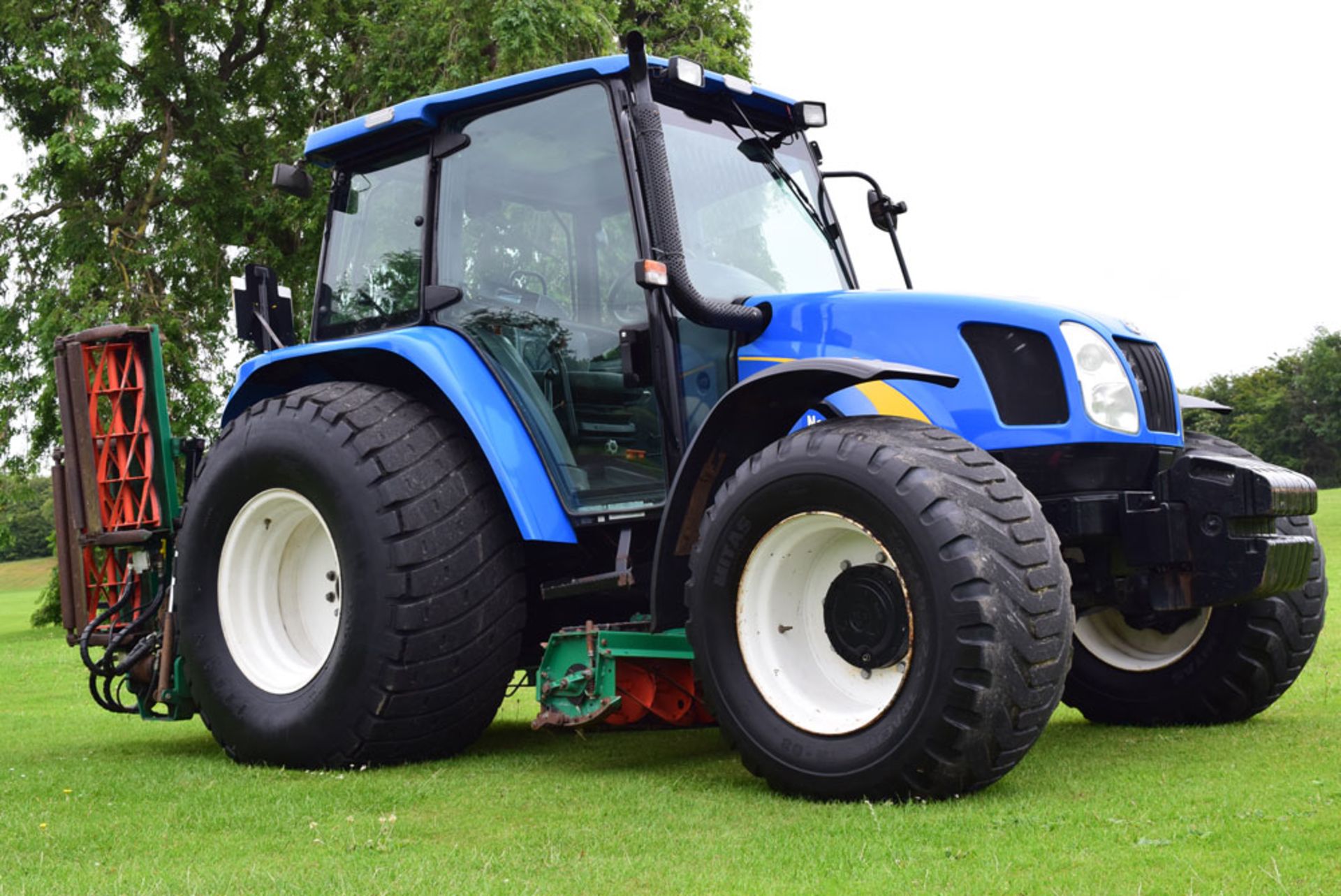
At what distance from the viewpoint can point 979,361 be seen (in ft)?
16.1

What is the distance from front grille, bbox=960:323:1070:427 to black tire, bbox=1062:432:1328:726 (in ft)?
3.58

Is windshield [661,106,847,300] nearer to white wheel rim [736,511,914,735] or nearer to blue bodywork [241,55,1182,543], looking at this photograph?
blue bodywork [241,55,1182,543]

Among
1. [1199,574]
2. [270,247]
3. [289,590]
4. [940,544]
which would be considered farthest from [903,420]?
[270,247]

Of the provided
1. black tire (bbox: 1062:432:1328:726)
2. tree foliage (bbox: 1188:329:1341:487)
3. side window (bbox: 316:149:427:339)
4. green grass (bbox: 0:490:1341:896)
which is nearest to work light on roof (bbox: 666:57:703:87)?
side window (bbox: 316:149:427:339)

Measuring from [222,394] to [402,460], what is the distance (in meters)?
15.2

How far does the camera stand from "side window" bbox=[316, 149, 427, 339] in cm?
620

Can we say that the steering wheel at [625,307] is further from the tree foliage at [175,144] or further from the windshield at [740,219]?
the tree foliage at [175,144]

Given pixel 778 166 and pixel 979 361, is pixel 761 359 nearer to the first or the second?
pixel 979 361

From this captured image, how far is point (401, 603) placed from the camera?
5.31 m

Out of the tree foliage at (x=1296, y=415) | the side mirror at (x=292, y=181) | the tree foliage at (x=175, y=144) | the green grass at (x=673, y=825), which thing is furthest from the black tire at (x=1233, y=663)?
the tree foliage at (x=1296, y=415)

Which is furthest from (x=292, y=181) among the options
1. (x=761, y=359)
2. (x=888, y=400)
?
(x=888, y=400)

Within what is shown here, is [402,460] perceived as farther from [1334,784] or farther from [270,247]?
[270,247]

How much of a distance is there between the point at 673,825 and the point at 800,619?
0.91 metres

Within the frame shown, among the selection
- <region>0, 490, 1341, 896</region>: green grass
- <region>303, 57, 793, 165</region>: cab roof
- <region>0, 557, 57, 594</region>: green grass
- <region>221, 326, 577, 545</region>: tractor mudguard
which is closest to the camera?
<region>0, 490, 1341, 896</region>: green grass
